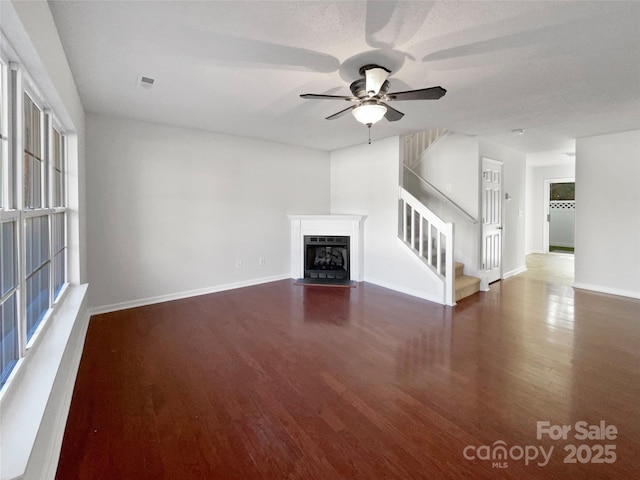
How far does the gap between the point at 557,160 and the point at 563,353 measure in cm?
648

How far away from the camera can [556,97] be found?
3158 mm

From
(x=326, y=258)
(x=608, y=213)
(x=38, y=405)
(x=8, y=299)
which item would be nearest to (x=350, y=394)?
(x=38, y=405)

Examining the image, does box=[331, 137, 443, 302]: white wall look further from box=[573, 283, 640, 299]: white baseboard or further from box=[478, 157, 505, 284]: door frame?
box=[573, 283, 640, 299]: white baseboard

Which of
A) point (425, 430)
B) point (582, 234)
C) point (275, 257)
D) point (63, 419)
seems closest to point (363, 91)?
point (425, 430)

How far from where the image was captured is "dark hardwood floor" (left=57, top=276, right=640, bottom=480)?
1.59 meters

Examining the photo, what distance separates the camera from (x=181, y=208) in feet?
14.4

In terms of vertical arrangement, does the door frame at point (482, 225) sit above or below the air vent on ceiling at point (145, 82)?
below

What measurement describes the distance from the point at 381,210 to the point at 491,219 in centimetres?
192

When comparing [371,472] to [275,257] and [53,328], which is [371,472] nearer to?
[53,328]

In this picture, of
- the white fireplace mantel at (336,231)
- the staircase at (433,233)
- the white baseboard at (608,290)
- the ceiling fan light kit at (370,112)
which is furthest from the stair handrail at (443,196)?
the ceiling fan light kit at (370,112)

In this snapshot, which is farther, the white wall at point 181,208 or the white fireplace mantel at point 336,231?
the white fireplace mantel at point 336,231

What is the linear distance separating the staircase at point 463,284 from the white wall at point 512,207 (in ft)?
3.88

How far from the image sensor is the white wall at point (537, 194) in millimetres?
7952

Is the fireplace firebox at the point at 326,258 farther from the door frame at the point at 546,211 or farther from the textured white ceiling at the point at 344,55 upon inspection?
the door frame at the point at 546,211
